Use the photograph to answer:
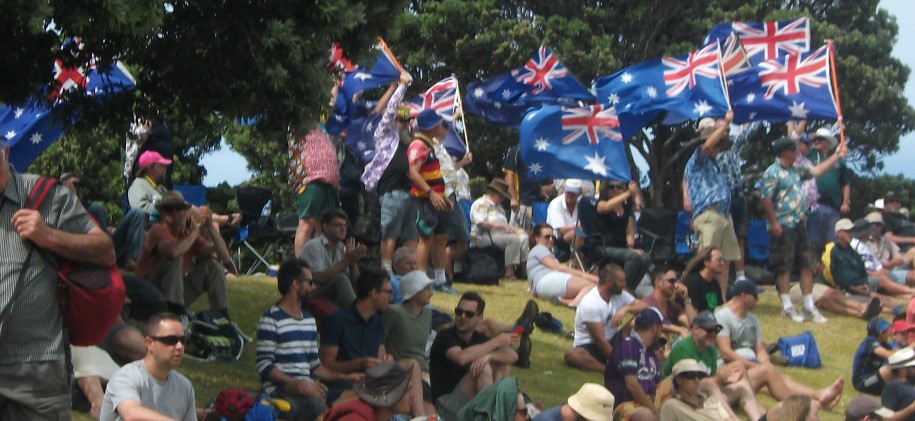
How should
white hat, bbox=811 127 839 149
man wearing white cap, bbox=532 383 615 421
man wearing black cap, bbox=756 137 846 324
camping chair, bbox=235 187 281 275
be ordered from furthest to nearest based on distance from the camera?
white hat, bbox=811 127 839 149 < man wearing black cap, bbox=756 137 846 324 < camping chair, bbox=235 187 281 275 < man wearing white cap, bbox=532 383 615 421

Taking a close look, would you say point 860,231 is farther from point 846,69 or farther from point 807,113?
point 846,69

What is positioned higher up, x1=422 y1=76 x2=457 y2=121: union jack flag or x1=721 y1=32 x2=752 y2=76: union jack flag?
x1=422 y1=76 x2=457 y2=121: union jack flag

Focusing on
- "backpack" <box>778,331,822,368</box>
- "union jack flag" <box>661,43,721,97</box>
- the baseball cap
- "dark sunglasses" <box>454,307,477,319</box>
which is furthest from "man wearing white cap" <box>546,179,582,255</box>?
the baseball cap

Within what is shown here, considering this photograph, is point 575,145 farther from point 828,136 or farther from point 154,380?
point 154,380

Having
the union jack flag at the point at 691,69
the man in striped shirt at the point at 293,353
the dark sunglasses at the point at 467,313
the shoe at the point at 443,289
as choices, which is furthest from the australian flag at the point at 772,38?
the man in striped shirt at the point at 293,353

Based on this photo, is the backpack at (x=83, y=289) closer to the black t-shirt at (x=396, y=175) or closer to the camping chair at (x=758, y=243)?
the black t-shirt at (x=396, y=175)

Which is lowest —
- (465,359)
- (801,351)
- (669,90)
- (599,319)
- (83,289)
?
(801,351)

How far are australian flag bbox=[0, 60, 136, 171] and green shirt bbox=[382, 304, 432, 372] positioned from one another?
2656mm

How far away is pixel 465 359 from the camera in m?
10.9

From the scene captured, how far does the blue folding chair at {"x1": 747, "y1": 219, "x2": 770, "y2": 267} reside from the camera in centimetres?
1970

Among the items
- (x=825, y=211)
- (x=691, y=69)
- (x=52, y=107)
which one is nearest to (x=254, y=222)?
(x=691, y=69)

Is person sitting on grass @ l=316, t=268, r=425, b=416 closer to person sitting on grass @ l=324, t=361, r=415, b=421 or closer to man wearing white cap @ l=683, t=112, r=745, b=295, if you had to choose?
person sitting on grass @ l=324, t=361, r=415, b=421

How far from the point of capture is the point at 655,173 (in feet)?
97.8

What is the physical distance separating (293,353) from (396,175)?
15.0ft
